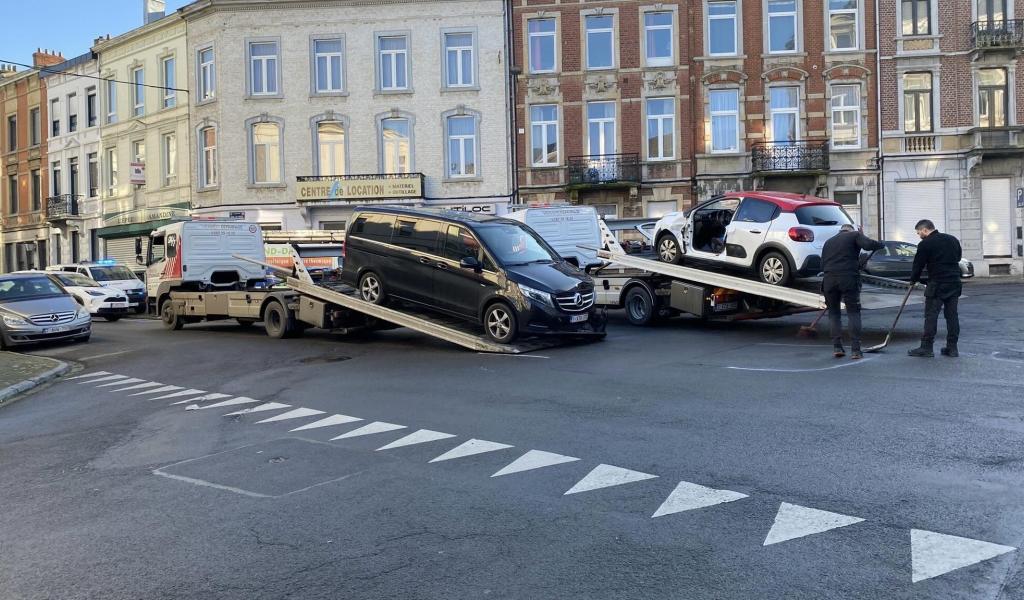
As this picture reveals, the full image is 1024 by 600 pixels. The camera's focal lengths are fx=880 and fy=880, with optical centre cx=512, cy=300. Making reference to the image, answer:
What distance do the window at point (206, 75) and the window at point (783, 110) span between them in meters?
21.9

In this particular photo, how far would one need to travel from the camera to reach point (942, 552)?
4562 millimetres

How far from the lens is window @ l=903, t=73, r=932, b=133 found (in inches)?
1271

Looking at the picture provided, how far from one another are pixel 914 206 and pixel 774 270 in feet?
70.2

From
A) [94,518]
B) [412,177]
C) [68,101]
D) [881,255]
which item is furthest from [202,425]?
[68,101]

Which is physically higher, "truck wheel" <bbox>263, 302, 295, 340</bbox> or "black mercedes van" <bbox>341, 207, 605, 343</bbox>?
"black mercedes van" <bbox>341, 207, 605, 343</bbox>

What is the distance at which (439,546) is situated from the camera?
195 inches

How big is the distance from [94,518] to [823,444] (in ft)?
17.6

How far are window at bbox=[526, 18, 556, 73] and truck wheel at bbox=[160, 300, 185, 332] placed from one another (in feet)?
58.1

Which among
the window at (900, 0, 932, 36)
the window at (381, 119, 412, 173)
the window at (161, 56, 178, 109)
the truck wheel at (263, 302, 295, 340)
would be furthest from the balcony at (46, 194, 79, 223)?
the window at (900, 0, 932, 36)

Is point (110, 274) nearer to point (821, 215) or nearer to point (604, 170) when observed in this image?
point (604, 170)

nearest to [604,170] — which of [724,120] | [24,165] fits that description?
[724,120]

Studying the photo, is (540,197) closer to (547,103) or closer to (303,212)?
(547,103)

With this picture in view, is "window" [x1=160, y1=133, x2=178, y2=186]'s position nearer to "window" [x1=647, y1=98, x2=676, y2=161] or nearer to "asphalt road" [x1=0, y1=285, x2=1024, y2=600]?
"window" [x1=647, y1=98, x2=676, y2=161]

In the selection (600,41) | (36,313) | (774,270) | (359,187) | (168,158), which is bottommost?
(36,313)
